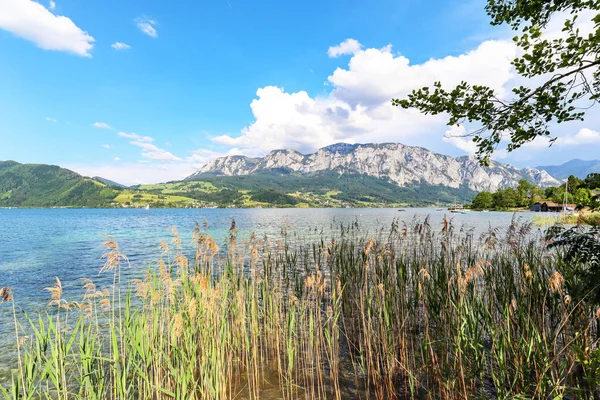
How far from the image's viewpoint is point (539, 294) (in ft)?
23.4

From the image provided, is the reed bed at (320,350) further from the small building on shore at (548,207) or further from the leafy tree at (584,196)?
the small building on shore at (548,207)

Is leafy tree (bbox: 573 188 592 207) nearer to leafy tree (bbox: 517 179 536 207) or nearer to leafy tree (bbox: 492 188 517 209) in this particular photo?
leafy tree (bbox: 517 179 536 207)

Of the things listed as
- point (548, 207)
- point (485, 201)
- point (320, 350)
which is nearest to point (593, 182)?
point (320, 350)

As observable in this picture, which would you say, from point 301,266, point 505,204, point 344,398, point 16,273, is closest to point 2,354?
point 344,398

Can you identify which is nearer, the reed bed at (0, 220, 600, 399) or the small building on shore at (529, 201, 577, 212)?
the reed bed at (0, 220, 600, 399)

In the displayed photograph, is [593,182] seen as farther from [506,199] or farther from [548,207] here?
[506,199]

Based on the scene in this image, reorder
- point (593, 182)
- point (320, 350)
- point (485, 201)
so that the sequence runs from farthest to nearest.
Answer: point (485, 201) → point (320, 350) → point (593, 182)

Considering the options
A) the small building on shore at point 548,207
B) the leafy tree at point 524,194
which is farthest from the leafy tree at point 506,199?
the small building on shore at point 548,207

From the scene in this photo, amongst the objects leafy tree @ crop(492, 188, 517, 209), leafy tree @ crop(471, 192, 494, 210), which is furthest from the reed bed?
leafy tree @ crop(471, 192, 494, 210)

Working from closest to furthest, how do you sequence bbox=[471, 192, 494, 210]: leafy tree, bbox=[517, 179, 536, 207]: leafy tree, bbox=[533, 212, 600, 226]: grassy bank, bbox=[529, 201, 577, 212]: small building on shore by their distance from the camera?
bbox=[533, 212, 600, 226]: grassy bank → bbox=[529, 201, 577, 212]: small building on shore → bbox=[517, 179, 536, 207]: leafy tree → bbox=[471, 192, 494, 210]: leafy tree

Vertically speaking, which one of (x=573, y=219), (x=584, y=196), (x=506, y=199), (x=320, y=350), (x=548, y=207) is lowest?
(x=320, y=350)

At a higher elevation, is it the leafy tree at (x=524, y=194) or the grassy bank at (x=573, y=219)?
the leafy tree at (x=524, y=194)

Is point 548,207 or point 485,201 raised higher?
point 485,201

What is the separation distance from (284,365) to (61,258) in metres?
26.0
